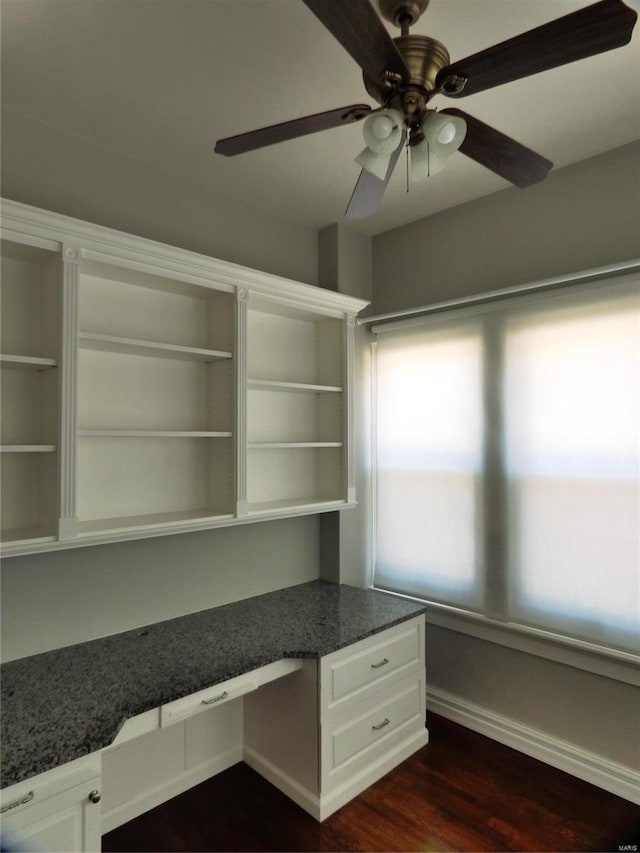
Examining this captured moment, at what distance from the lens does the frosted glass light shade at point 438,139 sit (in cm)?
134

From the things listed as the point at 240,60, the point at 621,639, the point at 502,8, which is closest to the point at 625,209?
the point at 502,8

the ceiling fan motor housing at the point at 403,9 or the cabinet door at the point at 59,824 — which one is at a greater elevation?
the ceiling fan motor housing at the point at 403,9

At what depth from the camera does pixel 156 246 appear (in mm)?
2082

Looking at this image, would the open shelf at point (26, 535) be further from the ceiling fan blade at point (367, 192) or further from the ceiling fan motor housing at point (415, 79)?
the ceiling fan motor housing at point (415, 79)

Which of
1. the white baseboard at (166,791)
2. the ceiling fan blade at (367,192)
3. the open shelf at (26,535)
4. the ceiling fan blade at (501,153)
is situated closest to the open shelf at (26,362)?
the open shelf at (26,535)

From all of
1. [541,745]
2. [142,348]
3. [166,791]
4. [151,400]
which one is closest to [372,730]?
[541,745]

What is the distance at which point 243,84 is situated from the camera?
186cm

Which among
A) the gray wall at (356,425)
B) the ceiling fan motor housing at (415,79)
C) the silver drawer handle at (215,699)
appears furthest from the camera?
the gray wall at (356,425)

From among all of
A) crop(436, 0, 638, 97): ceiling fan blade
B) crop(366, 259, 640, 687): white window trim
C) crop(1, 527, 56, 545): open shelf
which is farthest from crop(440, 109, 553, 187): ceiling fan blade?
crop(1, 527, 56, 545): open shelf

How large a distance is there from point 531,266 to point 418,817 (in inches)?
98.2

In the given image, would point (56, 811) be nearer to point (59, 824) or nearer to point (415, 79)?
point (59, 824)

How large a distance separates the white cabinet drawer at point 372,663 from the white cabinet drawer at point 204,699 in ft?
1.14

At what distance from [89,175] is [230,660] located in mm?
2066

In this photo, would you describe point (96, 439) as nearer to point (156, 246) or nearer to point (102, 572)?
point (102, 572)
